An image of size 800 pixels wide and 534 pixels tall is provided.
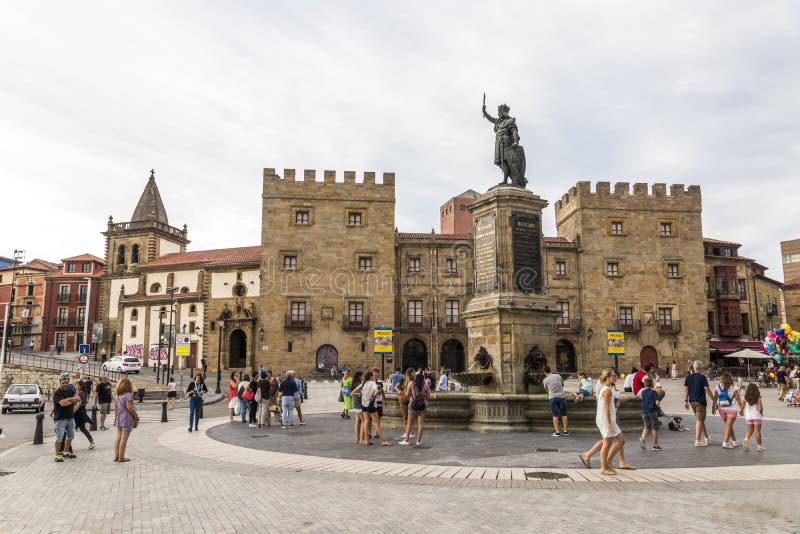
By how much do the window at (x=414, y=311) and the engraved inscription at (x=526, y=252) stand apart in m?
29.7

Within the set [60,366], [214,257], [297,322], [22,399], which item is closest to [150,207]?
[214,257]

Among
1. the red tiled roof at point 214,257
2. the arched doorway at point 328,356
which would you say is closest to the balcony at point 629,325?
the arched doorway at point 328,356

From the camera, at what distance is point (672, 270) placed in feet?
154

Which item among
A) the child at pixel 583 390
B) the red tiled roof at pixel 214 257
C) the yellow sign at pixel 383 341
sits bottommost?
the child at pixel 583 390

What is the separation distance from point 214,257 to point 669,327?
125ft

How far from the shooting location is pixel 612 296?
4597 cm

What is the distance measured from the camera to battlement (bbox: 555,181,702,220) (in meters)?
46.9

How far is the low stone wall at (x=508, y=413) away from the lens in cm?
1420

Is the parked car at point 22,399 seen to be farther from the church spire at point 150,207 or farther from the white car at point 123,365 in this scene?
the church spire at point 150,207

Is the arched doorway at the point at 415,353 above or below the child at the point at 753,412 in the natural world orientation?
above

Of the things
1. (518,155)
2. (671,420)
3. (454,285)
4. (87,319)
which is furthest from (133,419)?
(87,319)

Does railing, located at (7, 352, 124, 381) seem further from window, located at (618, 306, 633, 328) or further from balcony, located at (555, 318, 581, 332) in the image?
window, located at (618, 306, 633, 328)

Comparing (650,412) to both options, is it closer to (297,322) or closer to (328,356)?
(328,356)

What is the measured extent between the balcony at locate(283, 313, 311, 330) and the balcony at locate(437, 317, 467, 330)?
32.2 feet
